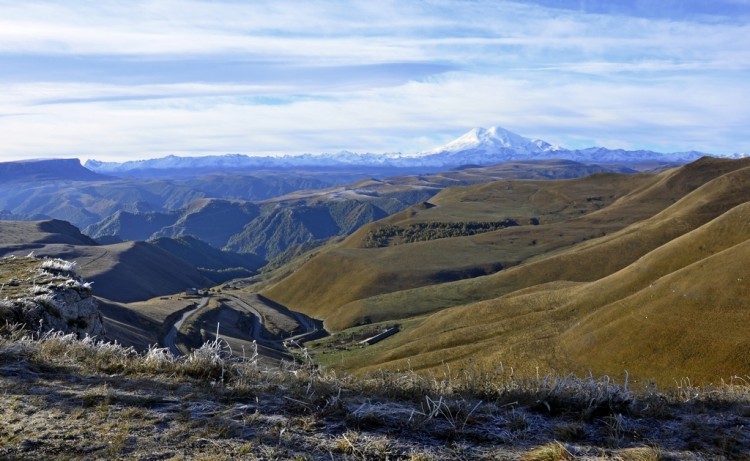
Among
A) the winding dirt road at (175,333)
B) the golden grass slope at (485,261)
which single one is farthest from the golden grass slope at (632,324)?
the golden grass slope at (485,261)

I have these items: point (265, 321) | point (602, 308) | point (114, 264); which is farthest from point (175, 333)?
point (114, 264)

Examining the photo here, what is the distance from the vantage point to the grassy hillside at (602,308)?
50.7 meters

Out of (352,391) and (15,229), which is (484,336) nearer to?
(352,391)

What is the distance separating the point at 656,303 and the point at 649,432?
57.9 meters

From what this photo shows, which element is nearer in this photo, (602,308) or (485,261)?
(602,308)

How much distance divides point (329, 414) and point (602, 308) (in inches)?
2450

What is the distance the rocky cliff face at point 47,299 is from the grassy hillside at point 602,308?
8210 mm

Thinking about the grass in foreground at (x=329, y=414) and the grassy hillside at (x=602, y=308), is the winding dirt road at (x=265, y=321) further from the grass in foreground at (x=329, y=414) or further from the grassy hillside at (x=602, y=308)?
the grass in foreground at (x=329, y=414)

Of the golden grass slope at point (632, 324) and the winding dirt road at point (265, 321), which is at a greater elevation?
the golden grass slope at point (632, 324)

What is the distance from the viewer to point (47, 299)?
13016mm

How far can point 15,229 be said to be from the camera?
7761 inches

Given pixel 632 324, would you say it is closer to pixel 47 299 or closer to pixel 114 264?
pixel 47 299

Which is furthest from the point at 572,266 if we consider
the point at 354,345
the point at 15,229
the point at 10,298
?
the point at 15,229

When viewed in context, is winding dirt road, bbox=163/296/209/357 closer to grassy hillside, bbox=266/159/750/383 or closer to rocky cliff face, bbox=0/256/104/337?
grassy hillside, bbox=266/159/750/383
